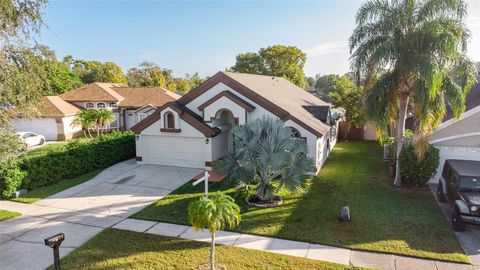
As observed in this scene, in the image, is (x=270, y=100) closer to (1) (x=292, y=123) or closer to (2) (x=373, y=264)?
(1) (x=292, y=123)

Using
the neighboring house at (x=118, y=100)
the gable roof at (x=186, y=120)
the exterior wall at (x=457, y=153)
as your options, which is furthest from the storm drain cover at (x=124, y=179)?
the neighboring house at (x=118, y=100)

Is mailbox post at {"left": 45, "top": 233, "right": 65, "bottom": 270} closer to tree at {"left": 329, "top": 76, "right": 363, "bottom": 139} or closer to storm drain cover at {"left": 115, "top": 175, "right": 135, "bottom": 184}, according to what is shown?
storm drain cover at {"left": 115, "top": 175, "right": 135, "bottom": 184}

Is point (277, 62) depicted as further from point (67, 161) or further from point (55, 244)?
point (55, 244)

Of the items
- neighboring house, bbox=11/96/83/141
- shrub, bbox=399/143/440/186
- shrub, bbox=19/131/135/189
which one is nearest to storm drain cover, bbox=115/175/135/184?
shrub, bbox=19/131/135/189

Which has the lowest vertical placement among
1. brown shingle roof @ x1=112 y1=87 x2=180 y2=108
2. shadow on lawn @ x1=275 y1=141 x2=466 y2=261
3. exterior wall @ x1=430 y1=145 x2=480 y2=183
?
shadow on lawn @ x1=275 y1=141 x2=466 y2=261

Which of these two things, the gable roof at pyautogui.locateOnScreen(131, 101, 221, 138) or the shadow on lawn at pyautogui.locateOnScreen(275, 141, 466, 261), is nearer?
the shadow on lawn at pyautogui.locateOnScreen(275, 141, 466, 261)

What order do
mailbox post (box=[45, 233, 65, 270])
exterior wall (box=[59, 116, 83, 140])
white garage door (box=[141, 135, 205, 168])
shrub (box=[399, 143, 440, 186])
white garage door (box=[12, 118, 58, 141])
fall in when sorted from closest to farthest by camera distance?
mailbox post (box=[45, 233, 65, 270]) < shrub (box=[399, 143, 440, 186]) < white garage door (box=[141, 135, 205, 168]) < white garage door (box=[12, 118, 58, 141]) < exterior wall (box=[59, 116, 83, 140])

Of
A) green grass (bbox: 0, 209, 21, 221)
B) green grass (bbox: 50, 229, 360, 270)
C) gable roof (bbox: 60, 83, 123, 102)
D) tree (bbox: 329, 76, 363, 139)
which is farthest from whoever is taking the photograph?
gable roof (bbox: 60, 83, 123, 102)

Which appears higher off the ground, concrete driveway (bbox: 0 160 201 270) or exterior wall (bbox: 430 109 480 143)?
exterior wall (bbox: 430 109 480 143)

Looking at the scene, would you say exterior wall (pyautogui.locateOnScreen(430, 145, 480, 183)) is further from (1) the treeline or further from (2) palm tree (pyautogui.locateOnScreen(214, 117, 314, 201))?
(1) the treeline

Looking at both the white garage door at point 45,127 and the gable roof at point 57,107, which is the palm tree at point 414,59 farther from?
the white garage door at point 45,127
